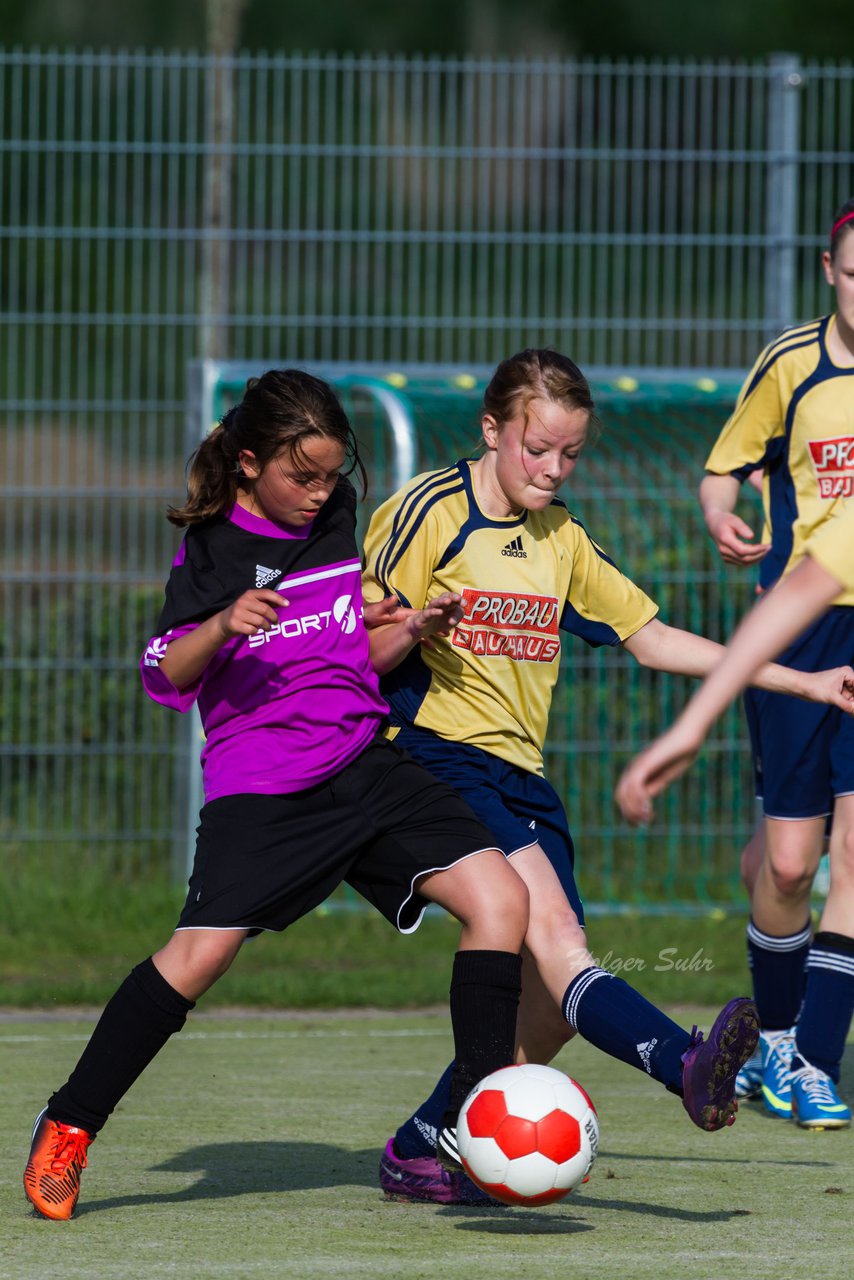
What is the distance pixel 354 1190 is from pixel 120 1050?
687 millimetres

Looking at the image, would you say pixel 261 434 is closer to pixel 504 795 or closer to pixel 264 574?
pixel 264 574

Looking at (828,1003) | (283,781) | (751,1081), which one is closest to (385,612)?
(283,781)

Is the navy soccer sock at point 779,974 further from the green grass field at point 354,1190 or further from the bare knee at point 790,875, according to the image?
the green grass field at point 354,1190

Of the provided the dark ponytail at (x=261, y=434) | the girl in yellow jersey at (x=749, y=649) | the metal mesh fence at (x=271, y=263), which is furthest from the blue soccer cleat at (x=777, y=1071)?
the metal mesh fence at (x=271, y=263)

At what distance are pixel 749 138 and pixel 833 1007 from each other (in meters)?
5.15

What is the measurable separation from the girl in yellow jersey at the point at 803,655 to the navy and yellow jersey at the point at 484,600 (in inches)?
30.8

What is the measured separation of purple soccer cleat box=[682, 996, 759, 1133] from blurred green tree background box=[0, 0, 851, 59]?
28.7 metres

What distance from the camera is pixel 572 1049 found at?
6473 mm

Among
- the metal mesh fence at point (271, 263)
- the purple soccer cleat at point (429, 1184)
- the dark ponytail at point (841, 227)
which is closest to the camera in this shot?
the purple soccer cleat at point (429, 1184)

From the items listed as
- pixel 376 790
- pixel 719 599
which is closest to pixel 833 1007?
pixel 376 790

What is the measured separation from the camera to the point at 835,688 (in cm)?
417

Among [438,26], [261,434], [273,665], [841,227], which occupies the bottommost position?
[273,665]

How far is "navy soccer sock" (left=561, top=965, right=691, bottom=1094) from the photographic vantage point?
3957 mm

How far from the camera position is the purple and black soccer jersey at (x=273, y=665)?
414cm
